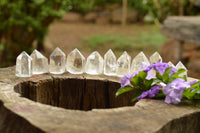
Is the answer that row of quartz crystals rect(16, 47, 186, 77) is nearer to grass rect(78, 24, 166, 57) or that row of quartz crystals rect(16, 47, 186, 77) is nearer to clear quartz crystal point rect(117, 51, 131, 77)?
clear quartz crystal point rect(117, 51, 131, 77)

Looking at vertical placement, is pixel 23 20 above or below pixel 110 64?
above

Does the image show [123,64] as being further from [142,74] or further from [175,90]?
[175,90]

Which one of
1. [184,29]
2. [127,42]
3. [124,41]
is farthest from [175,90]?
[124,41]

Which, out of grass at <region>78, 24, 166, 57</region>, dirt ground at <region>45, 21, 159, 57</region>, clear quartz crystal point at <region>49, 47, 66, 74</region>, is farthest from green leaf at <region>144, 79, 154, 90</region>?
dirt ground at <region>45, 21, 159, 57</region>

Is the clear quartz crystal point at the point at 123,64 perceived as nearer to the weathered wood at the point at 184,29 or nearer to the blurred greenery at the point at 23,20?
the weathered wood at the point at 184,29

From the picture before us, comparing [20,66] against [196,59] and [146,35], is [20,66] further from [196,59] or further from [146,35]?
[146,35]

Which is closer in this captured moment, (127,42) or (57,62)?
(57,62)
